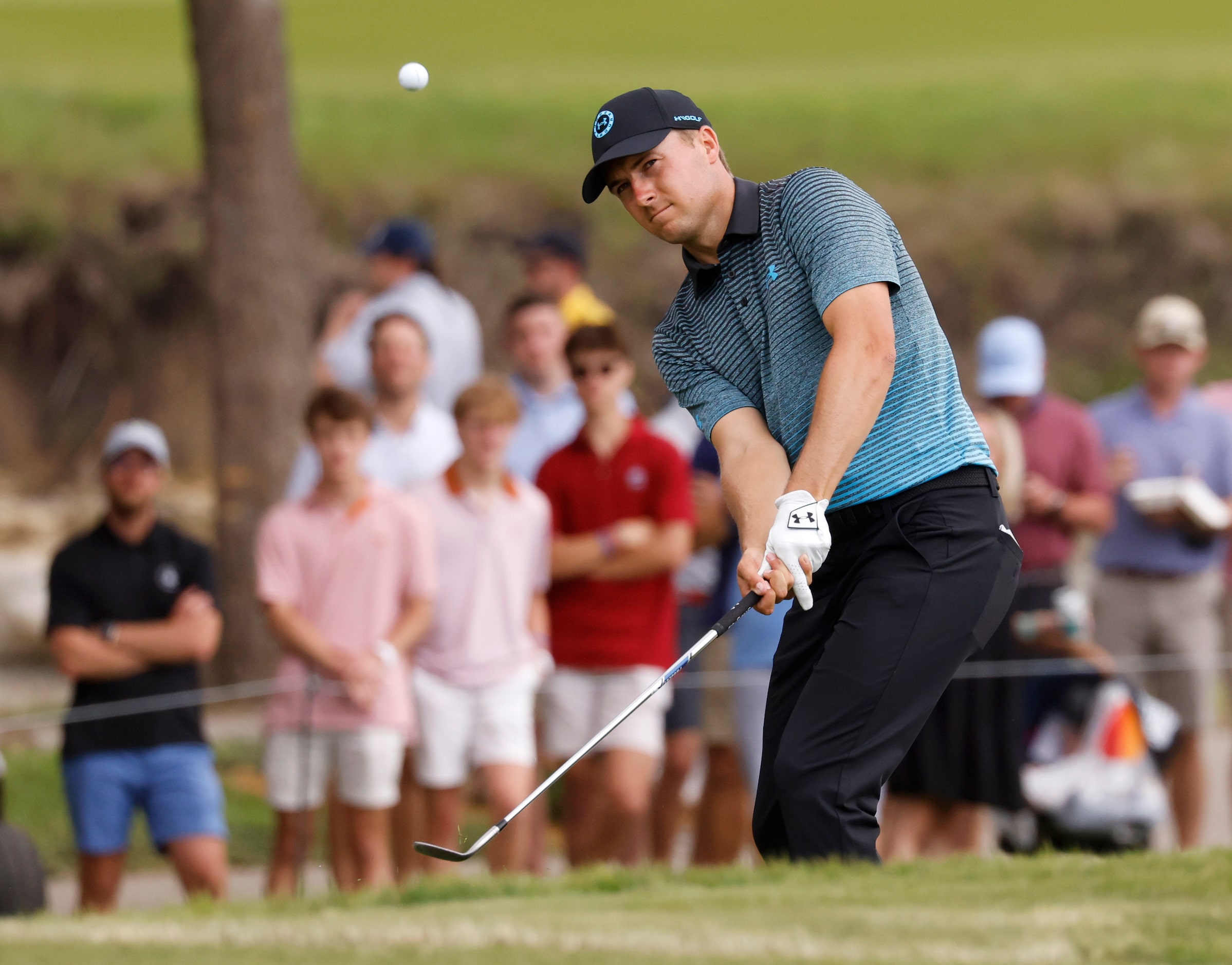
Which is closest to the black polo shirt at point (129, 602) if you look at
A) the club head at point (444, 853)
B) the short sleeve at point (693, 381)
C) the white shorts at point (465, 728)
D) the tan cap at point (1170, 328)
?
the white shorts at point (465, 728)

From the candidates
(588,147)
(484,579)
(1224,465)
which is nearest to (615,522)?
(484,579)

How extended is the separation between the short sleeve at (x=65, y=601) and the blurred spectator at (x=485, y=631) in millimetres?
1240

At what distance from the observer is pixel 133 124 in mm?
18984

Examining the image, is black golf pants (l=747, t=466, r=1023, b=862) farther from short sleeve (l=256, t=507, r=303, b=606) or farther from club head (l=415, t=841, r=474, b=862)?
short sleeve (l=256, t=507, r=303, b=606)

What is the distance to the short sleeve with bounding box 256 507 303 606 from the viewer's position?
21.2 feet

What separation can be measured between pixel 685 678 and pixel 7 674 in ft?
24.2

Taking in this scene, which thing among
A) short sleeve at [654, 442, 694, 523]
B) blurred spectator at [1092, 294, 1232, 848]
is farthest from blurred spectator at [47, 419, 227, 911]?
blurred spectator at [1092, 294, 1232, 848]

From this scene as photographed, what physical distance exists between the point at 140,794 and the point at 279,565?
97cm

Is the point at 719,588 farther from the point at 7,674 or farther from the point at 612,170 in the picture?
the point at 7,674

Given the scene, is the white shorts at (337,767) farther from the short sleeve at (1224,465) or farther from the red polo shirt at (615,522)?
the short sleeve at (1224,465)

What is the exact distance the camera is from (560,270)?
8.44 m

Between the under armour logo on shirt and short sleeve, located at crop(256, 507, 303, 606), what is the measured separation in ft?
10.6

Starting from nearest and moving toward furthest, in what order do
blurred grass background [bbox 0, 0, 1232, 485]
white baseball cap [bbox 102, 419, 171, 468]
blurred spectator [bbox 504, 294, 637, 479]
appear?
white baseball cap [bbox 102, 419, 171, 468], blurred spectator [bbox 504, 294, 637, 479], blurred grass background [bbox 0, 0, 1232, 485]

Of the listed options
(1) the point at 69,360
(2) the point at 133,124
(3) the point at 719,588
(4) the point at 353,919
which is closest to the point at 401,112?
(2) the point at 133,124
